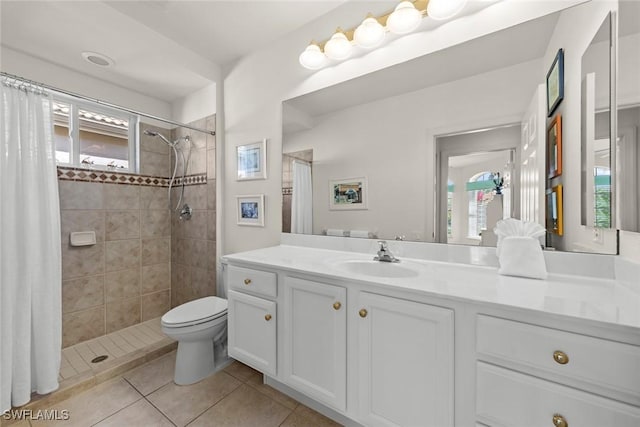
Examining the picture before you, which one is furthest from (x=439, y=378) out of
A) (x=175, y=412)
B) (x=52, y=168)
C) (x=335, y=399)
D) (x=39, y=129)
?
(x=39, y=129)

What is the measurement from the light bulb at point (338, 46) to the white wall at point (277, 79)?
0.22ft

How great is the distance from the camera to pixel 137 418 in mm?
1334

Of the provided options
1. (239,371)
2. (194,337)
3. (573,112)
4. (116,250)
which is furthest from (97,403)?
(573,112)

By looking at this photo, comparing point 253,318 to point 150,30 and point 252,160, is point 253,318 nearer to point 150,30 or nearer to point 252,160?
point 252,160

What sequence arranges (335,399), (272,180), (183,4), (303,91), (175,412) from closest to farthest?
(335,399) < (175,412) < (183,4) < (303,91) < (272,180)

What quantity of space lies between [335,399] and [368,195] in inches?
42.0

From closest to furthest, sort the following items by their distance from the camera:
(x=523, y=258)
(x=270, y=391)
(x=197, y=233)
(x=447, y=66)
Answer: (x=523, y=258), (x=447, y=66), (x=270, y=391), (x=197, y=233)

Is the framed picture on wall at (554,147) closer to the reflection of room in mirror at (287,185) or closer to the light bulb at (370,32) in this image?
the light bulb at (370,32)

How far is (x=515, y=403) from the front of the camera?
75 centimetres

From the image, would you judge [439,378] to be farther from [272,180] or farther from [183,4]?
[183,4]

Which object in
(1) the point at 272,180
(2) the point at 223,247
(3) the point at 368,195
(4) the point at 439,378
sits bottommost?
(4) the point at 439,378

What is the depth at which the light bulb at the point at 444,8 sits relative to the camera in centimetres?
120

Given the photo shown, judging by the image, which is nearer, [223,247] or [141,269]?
[223,247]

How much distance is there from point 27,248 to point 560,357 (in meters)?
2.40
